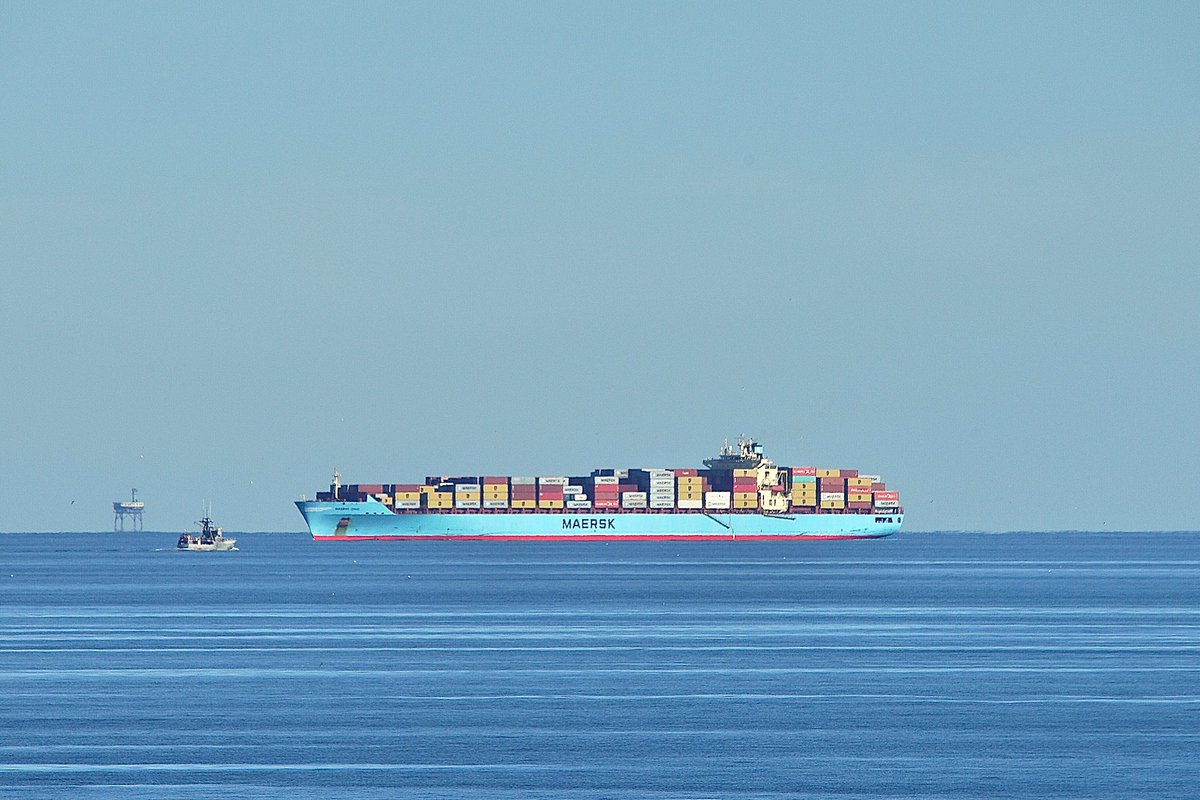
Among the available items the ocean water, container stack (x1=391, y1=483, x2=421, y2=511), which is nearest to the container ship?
container stack (x1=391, y1=483, x2=421, y2=511)

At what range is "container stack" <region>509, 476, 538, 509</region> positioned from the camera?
195750 mm

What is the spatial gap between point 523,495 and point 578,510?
6.20 metres

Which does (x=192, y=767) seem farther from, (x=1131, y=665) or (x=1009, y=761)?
(x=1131, y=665)

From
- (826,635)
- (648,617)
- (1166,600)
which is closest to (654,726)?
(826,635)

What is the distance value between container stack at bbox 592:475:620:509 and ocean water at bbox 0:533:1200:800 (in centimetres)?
11367

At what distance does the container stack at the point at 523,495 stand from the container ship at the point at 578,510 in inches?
4.1

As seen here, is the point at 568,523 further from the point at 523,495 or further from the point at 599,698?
the point at 599,698

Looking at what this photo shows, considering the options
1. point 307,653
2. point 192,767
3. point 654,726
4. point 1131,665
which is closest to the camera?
point 192,767

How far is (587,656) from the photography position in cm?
5000

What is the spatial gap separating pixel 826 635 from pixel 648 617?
11.1 meters

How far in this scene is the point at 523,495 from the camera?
19612 centimetres

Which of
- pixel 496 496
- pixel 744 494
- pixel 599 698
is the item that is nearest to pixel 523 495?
pixel 496 496

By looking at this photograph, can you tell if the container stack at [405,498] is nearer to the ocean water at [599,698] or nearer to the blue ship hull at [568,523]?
the blue ship hull at [568,523]

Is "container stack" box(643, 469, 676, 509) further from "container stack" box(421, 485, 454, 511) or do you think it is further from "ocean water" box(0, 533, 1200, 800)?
"ocean water" box(0, 533, 1200, 800)
